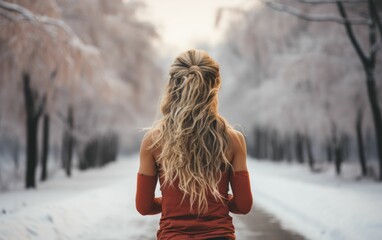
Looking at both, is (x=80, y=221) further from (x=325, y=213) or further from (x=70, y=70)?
(x=325, y=213)

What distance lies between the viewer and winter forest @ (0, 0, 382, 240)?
335 inches

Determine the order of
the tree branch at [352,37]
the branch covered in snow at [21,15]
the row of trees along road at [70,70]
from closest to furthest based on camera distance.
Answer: the branch covered in snow at [21,15] → the row of trees along road at [70,70] → the tree branch at [352,37]

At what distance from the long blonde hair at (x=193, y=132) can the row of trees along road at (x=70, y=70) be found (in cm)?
743

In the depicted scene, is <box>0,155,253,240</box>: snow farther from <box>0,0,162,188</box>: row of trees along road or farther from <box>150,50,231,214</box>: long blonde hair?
<box>150,50,231,214</box>: long blonde hair

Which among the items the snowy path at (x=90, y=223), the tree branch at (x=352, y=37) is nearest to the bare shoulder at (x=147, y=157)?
the snowy path at (x=90, y=223)

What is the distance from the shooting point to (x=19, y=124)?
19.0m

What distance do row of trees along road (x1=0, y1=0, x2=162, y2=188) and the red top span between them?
7.50 meters

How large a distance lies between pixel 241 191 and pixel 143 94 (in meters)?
22.8

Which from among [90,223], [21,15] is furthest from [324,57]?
[90,223]

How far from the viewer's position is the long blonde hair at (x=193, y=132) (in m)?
2.24

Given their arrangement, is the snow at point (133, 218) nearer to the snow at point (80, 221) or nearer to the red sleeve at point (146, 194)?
the snow at point (80, 221)

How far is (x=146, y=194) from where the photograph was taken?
91.3 inches

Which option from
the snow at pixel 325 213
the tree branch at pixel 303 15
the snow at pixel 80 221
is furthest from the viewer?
the tree branch at pixel 303 15

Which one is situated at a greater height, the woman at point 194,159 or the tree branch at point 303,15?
the tree branch at point 303,15
